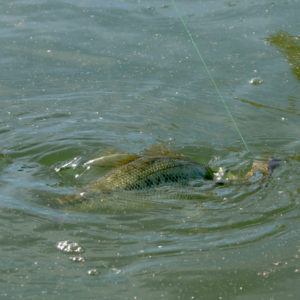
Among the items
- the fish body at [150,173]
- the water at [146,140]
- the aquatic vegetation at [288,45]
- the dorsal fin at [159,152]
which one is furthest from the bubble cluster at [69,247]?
the aquatic vegetation at [288,45]

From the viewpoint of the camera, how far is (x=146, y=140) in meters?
5.55

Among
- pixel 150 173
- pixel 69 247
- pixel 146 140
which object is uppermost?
pixel 150 173

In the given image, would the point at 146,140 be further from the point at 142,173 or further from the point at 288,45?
the point at 288,45

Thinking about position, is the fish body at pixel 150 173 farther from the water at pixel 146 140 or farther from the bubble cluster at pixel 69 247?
the bubble cluster at pixel 69 247

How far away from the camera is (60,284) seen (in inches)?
142

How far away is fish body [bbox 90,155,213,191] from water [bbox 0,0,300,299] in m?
0.09

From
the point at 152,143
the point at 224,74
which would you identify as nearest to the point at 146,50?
the point at 224,74

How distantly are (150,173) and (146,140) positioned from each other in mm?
1078

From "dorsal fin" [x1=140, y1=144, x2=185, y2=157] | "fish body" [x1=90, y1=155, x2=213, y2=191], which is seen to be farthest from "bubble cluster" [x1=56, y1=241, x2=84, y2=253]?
"dorsal fin" [x1=140, y1=144, x2=185, y2=157]

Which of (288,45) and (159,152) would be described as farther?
(288,45)

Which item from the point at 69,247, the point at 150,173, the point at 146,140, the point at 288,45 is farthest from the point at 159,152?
the point at 288,45

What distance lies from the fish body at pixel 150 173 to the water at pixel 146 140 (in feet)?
0.29

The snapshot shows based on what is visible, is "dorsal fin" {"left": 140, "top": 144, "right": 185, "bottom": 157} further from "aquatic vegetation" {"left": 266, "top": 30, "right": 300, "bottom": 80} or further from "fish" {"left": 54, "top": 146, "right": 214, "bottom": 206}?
"aquatic vegetation" {"left": 266, "top": 30, "right": 300, "bottom": 80}

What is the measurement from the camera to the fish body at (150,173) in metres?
4.41
